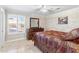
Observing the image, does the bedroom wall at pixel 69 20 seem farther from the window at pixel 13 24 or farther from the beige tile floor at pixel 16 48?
the window at pixel 13 24

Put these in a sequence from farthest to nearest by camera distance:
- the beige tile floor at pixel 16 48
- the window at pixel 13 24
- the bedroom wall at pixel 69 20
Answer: the bedroom wall at pixel 69 20 < the beige tile floor at pixel 16 48 < the window at pixel 13 24

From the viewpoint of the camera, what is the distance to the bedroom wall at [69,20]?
7.87 feet

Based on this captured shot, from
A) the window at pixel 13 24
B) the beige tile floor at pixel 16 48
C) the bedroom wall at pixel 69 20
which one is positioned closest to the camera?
the window at pixel 13 24

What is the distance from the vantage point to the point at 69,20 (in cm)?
260

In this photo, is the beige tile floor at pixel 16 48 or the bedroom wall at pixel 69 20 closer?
the beige tile floor at pixel 16 48

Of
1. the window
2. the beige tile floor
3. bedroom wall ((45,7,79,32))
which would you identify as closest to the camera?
the window

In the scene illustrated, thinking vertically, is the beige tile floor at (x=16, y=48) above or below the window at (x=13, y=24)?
below

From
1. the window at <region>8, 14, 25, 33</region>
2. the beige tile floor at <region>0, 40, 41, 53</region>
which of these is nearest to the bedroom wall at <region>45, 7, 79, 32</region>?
the beige tile floor at <region>0, 40, 41, 53</region>

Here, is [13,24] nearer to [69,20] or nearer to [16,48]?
[16,48]

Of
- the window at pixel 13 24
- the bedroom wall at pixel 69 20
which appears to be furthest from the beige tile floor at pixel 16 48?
the bedroom wall at pixel 69 20

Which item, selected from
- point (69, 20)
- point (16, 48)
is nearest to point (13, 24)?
point (16, 48)

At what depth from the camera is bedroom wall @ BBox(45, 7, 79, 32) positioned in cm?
240

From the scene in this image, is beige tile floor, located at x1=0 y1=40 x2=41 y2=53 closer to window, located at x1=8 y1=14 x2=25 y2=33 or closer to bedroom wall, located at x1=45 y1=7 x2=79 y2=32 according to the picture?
window, located at x1=8 y1=14 x2=25 y2=33

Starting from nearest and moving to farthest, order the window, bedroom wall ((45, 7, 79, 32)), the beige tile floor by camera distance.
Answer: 1. the window
2. the beige tile floor
3. bedroom wall ((45, 7, 79, 32))
